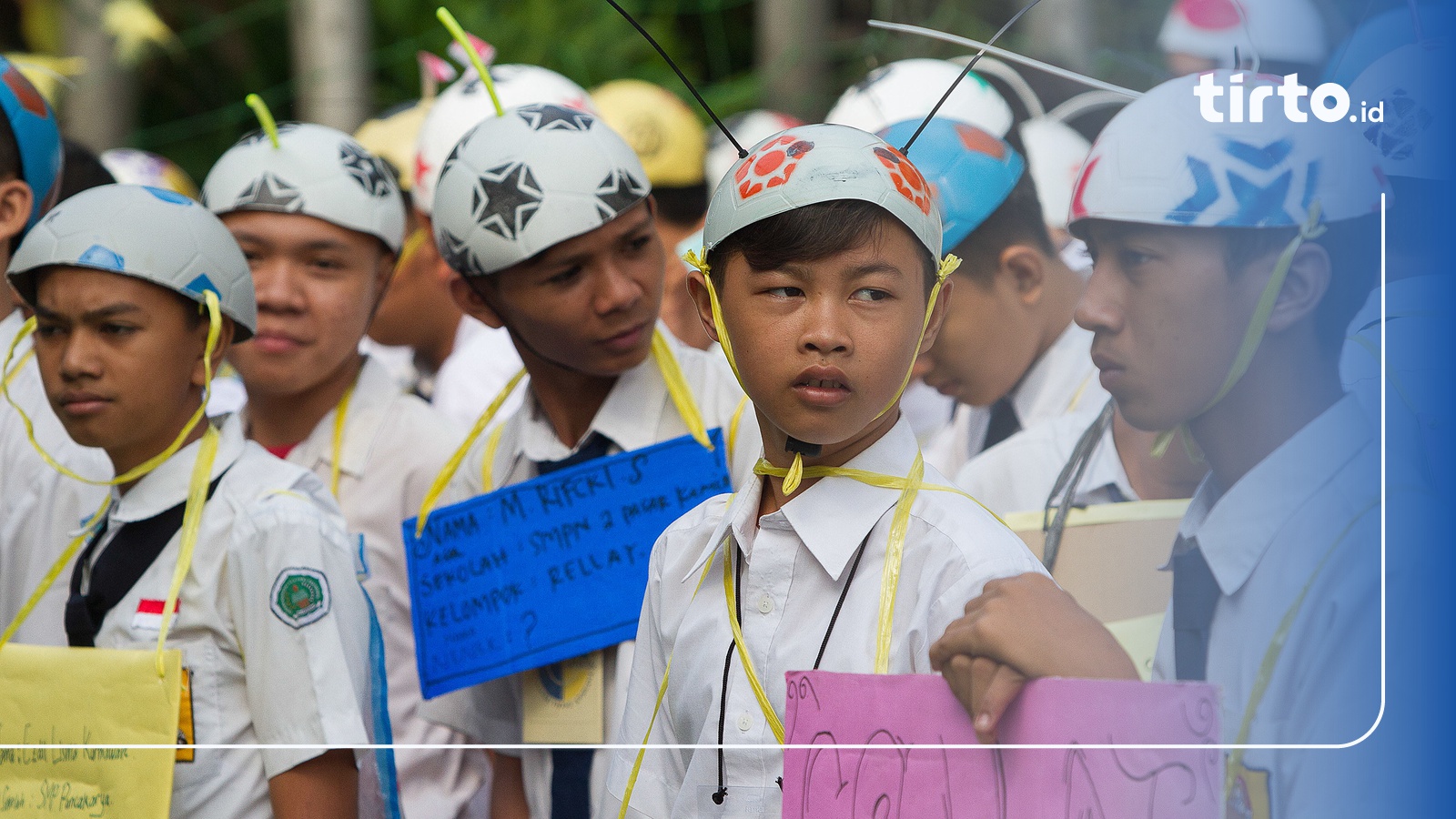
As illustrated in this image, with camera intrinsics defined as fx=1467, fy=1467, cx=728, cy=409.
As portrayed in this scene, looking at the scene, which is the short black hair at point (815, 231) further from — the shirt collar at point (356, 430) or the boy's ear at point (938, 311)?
the shirt collar at point (356, 430)

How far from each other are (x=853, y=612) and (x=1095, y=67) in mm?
1592

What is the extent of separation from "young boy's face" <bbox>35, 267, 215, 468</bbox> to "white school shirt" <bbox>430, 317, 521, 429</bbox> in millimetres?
1519

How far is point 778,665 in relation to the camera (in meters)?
1.73

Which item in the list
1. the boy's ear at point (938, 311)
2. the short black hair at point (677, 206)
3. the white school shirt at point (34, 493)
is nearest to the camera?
the boy's ear at point (938, 311)

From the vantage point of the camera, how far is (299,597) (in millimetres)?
2123

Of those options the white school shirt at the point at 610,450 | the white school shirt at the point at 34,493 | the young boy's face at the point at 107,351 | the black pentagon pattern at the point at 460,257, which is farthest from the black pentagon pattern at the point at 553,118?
the white school shirt at the point at 34,493

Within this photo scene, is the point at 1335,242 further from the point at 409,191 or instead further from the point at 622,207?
the point at 409,191

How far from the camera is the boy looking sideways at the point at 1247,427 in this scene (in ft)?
5.65

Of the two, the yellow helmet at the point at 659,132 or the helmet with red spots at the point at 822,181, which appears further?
the yellow helmet at the point at 659,132

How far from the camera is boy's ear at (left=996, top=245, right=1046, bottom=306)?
296cm

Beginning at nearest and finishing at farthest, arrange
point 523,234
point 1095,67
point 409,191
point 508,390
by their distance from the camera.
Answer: point 523,234, point 508,390, point 1095,67, point 409,191

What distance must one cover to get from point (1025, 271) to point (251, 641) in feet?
5.51

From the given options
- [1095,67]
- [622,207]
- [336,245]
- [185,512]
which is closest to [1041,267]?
[1095,67]

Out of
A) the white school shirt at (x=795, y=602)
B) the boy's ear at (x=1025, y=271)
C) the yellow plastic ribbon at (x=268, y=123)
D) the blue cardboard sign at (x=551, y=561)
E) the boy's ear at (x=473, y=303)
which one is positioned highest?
the yellow plastic ribbon at (x=268, y=123)
